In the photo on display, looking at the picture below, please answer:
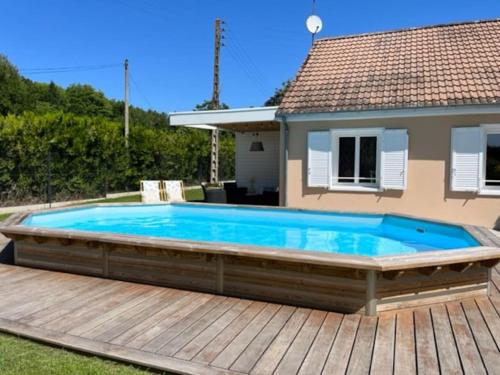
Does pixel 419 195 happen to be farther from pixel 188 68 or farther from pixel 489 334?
pixel 188 68

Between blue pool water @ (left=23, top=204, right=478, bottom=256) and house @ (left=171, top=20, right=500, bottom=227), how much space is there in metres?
1.36

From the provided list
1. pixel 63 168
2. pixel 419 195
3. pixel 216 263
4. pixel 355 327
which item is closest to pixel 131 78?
pixel 63 168

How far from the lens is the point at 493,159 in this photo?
8844mm

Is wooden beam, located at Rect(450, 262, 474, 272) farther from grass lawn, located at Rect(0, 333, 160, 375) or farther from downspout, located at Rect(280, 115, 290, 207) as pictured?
downspout, located at Rect(280, 115, 290, 207)

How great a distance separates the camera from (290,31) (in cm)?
2308

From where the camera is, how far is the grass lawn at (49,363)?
295 centimetres

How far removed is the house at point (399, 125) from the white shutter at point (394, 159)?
0.07 ft

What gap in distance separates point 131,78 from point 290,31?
988cm

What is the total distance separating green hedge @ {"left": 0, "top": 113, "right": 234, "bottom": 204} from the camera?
41.5 ft

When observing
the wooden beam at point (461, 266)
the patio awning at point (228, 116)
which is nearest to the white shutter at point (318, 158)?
the patio awning at point (228, 116)

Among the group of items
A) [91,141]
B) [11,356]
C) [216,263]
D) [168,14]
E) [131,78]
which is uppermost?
[168,14]

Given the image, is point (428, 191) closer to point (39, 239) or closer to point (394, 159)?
point (394, 159)

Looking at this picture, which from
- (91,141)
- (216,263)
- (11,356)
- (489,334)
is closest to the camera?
(11,356)

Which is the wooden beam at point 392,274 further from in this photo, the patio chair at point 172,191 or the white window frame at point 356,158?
the patio chair at point 172,191
